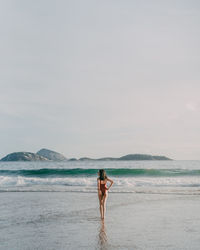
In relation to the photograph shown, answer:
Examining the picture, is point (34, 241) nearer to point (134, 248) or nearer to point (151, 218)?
point (134, 248)

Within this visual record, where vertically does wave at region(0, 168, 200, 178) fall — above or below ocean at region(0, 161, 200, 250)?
above

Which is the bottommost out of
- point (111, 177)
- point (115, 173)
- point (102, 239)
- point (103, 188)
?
point (102, 239)

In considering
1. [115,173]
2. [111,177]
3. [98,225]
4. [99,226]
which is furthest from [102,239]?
[115,173]

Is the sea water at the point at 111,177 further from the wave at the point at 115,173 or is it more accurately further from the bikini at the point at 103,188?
the bikini at the point at 103,188

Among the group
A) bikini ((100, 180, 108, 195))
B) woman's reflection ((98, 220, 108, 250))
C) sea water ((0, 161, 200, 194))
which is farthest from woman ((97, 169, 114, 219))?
sea water ((0, 161, 200, 194))

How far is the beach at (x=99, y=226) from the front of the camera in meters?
6.97

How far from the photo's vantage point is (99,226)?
8852 millimetres

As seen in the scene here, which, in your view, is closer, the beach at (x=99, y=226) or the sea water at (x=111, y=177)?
the beach at (x=99, y=226)

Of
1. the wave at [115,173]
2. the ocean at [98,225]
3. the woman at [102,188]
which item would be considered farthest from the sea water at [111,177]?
the woman at [102,188]

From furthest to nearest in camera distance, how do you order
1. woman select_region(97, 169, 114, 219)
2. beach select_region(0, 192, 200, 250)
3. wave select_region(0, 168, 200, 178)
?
wave select_region(0, 168, 200, 178) < woman select_region(97, 169, 114, 219) < beach select_region(0, 192, 200, 250)

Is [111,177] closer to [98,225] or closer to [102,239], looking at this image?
[98,225]

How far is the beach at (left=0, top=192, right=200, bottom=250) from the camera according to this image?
6.97 m

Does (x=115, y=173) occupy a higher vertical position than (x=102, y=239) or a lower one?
higher

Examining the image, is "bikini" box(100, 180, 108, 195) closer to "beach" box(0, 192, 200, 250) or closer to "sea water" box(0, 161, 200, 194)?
"beach" box(0, 192, 200, 250)
